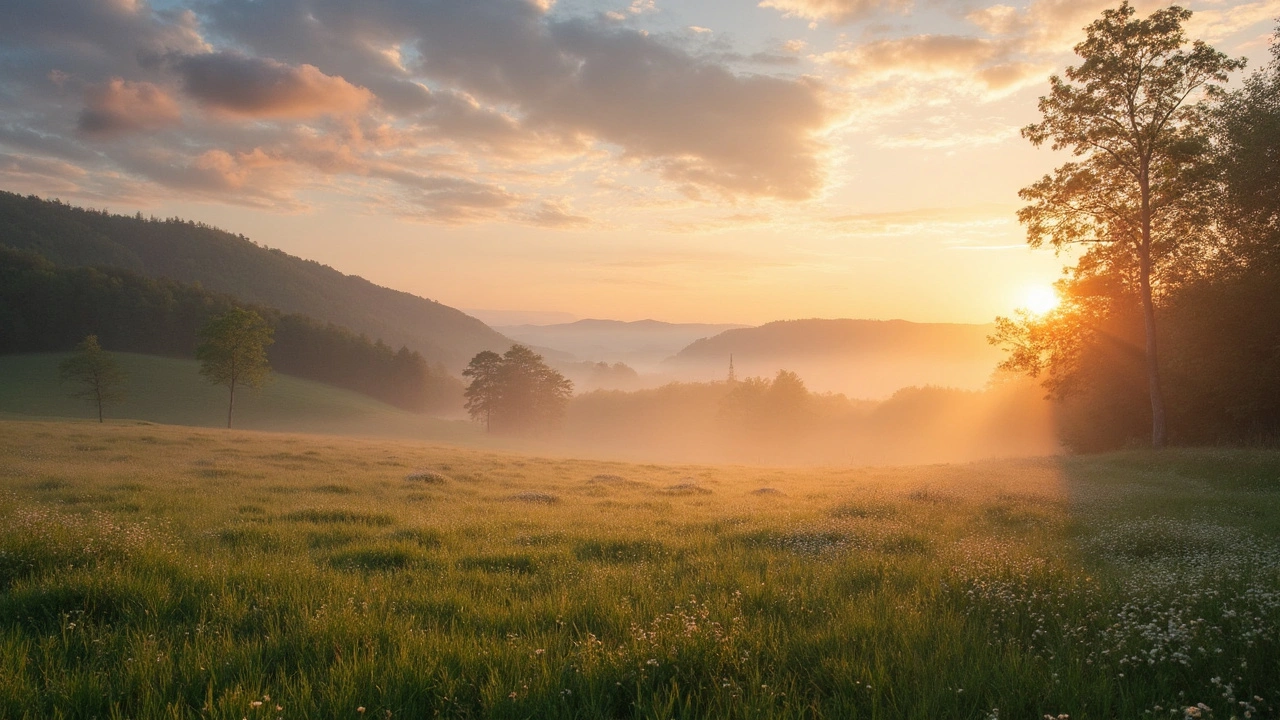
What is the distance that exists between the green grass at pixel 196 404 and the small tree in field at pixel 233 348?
9689 mm

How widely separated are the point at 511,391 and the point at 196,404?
137 ft

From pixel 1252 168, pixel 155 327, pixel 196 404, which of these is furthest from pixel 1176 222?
pixel 155 327

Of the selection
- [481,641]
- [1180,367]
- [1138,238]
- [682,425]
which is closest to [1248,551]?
[481,641]

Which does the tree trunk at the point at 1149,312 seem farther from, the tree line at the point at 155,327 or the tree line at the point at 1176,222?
the tree line at the point at 155,327

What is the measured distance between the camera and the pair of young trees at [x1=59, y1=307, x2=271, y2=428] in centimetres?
6041

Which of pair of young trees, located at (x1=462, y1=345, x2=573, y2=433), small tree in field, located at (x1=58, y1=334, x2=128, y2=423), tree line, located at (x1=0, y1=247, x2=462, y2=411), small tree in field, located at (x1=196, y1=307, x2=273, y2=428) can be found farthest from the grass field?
tree line, located at (x1=0, y1=247, x2=462, y2=411)

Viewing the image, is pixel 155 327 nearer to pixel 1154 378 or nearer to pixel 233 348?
pixel 233 348

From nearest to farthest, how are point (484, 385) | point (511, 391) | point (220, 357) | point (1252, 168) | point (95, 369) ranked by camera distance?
point (1252, 168) → point (220, 357) → point (95, 369) → point (484, 385) → point (511, 391)

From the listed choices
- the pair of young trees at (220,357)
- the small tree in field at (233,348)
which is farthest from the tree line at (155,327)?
the small tree in field at (233,348)

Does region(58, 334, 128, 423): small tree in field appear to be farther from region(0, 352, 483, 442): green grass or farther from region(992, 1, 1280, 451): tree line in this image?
region(992, 1, 1280, 451): tree line

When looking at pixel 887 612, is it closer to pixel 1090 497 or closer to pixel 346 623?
pixel 346 623

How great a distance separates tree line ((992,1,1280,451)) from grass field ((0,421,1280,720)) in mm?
19294

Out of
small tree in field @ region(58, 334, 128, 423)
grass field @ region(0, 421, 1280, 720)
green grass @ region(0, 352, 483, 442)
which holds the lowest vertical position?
green grass @ region(0, 352, 483, 442)

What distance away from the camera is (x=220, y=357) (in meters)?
60.8
